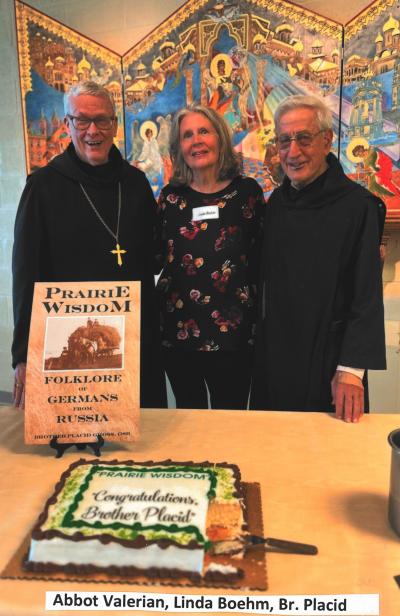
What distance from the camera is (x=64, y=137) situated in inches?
137

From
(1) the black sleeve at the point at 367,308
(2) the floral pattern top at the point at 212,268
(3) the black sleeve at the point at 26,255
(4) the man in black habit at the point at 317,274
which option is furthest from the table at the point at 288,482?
(2) the floral pattern top at the point at 212,268

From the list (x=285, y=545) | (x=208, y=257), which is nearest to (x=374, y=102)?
(x=208, y=257)

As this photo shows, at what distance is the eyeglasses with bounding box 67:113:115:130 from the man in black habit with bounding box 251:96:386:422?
61 cm

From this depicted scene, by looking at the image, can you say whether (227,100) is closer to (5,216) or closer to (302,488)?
(5,216)

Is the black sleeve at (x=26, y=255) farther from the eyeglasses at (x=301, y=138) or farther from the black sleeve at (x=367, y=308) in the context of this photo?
the black sleeve at (x=367, y=308)

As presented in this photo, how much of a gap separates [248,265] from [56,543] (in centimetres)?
137

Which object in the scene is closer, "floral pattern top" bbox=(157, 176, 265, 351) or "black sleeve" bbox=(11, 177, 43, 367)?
"black sleeve" bbox=(11, 177, 43, 367)

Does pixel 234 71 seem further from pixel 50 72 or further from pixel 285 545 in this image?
pixel 285 545

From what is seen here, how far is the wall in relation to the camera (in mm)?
3129

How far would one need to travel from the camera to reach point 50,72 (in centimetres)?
343
